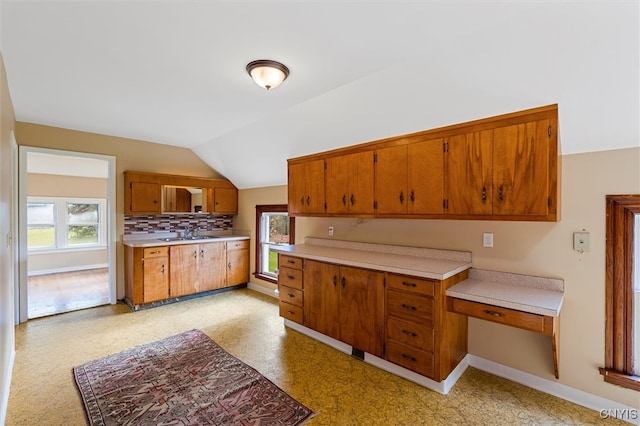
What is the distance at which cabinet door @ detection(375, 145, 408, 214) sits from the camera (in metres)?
2.72

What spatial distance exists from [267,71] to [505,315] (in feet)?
7.81

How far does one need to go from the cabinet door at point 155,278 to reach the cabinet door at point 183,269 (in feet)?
0.27

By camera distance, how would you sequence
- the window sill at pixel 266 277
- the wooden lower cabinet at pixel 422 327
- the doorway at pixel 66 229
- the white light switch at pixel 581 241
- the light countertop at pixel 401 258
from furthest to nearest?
1. the doorway at pixel 66 229
2. the window sill at pixel 266 277
3. the light countertop at pixel 401 258
4. the wooden lower cabinet at pixel 422 327
5. the white light switch at pixel 581 241

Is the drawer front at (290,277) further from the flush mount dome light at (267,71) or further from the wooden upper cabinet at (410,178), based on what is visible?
the flush mount dome light at (267,71)

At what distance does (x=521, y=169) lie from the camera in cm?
208

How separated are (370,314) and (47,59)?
3.21 m

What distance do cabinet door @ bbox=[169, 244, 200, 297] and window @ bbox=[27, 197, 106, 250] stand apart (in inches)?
151

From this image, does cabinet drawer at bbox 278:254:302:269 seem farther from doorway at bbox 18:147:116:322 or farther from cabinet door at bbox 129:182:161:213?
doorway at bbox 18:147:116:322

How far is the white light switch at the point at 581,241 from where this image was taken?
82.9 inches

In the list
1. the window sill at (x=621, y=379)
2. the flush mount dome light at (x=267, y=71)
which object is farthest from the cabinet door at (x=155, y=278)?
the window sill at (x=621, y=379)

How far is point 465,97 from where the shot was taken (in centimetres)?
219

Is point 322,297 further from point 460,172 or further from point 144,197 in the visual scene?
point 144,197

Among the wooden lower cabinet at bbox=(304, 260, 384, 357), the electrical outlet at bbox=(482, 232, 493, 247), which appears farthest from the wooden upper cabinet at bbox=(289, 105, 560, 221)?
the wooden lower cabinet at bbox=(304, 260, 384, 357)

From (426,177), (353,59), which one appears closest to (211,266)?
(426,177)
